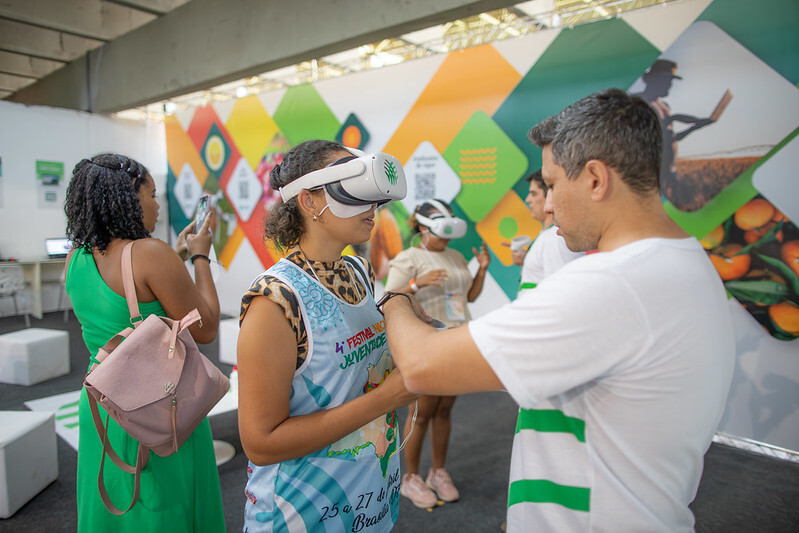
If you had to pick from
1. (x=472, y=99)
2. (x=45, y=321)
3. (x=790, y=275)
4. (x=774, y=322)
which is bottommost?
(x=45, y=321)

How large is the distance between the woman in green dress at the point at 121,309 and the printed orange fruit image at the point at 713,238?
3268mm

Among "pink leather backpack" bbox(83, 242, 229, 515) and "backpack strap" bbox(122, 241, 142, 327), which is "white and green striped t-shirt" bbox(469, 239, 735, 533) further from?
"backpack strap" bbox(122, 241, 142, 327)

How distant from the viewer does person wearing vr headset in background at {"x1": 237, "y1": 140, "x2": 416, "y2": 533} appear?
986mm

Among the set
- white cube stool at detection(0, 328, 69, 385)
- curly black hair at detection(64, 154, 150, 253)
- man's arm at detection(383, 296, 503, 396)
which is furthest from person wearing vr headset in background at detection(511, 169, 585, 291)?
white cube stool at detection(0, 328, 69, 385)

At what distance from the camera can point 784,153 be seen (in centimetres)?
304

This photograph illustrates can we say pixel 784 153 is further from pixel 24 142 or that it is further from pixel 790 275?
pixel 24 142

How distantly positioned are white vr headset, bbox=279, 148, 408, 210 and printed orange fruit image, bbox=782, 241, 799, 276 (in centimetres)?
307

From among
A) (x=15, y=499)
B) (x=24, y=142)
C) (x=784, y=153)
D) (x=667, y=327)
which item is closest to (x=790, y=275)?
(x=784, y=153)

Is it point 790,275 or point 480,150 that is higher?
point 480,150

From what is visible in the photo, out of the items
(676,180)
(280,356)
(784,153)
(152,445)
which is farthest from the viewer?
(676,180)

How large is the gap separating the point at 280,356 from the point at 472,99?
153 inches

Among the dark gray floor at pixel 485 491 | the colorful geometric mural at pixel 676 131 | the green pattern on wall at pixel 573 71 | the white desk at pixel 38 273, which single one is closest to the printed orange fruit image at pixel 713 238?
the colorful geometric mural at pixel 676 131

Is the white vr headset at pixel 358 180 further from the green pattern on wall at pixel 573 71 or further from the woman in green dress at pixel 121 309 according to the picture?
the green pattern on wall at pixel 573 71

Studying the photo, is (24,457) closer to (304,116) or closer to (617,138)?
(617,138)
